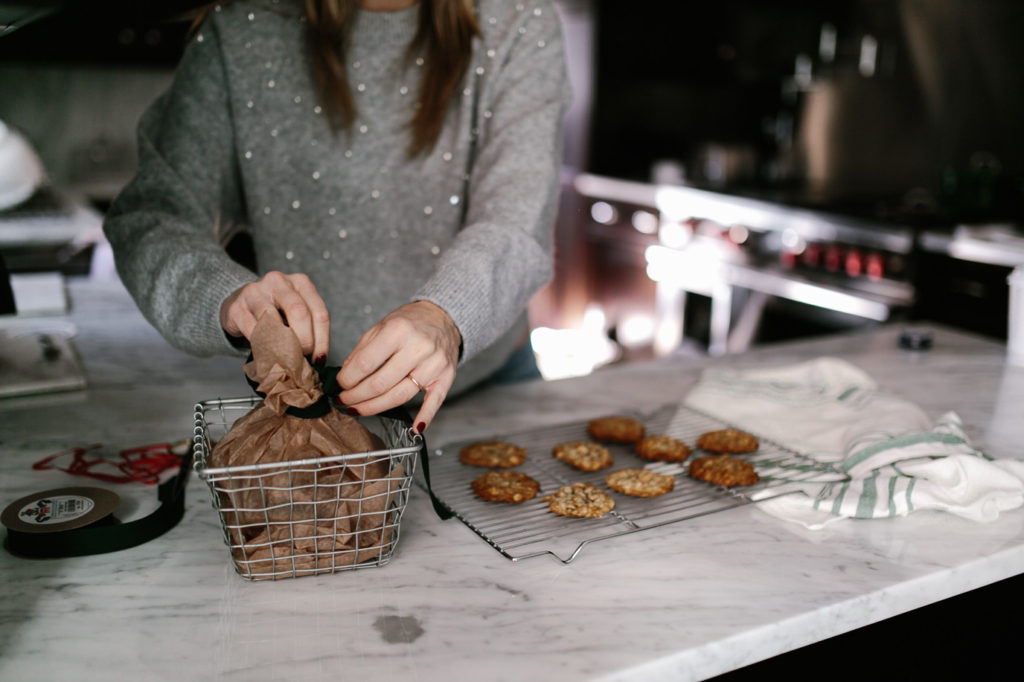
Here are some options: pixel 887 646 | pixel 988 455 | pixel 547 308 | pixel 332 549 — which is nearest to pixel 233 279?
pixel 332 549

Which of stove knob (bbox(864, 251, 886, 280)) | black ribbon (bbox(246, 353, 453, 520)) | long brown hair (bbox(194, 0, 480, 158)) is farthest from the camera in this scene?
stove knob (bbox(864, 251, 886, 280))

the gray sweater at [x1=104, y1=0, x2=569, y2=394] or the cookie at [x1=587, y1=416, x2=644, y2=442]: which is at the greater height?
the gray sweater at [x1=104, y1=0, x2=569, y2=394]

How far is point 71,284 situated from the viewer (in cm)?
199

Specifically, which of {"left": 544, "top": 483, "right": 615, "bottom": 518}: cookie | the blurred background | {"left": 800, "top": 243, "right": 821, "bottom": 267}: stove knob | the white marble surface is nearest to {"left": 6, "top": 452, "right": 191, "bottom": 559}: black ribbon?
the white marble surface

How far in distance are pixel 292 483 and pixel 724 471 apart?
48 centimetres

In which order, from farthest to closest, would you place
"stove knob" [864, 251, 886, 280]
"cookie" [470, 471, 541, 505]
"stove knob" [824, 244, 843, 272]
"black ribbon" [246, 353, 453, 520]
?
"stove knob" [824, 244, 843, 272] → "stove knob" [864, 251, 886, 280] → "cookie" [470, 471, 541, 505] → "black ribbon" [246, 353, 453, 520]

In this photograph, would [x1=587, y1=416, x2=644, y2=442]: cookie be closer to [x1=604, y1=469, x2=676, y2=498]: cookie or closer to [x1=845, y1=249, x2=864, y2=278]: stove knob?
[x1=604, y1=469, x2=676, y2=498]: cookie

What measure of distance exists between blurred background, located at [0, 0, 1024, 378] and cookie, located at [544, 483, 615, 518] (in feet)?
6.95

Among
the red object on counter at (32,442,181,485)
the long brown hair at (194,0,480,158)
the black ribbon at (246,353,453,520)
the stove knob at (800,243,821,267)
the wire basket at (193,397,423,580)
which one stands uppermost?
the long brown hair at (194,0,480,158)

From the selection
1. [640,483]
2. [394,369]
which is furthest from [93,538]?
[640,483]

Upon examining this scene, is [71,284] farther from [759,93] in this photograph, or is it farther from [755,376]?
[759,93]

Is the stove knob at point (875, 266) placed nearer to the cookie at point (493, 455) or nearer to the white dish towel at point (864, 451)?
the white dish towel at point (864, 451)

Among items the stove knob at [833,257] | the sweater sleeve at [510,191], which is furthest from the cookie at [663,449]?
the stove knob at [833,257]

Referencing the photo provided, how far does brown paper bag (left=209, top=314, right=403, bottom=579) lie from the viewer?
2.41ft
